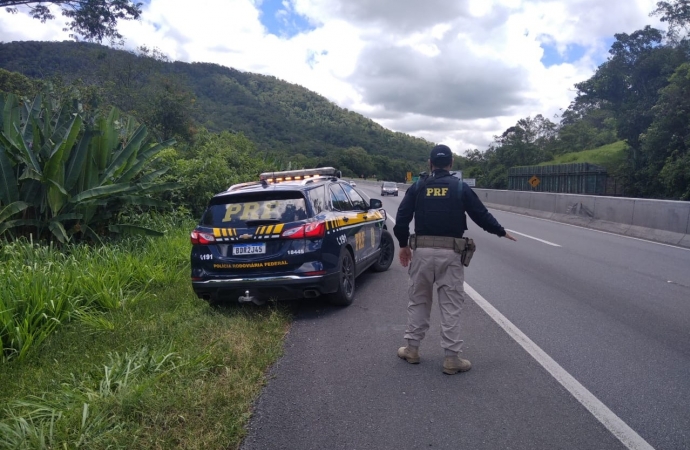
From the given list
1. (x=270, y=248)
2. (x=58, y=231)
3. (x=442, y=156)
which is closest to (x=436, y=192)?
(x=442, y=156)

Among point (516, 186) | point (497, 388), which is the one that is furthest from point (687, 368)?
point (516, 186)

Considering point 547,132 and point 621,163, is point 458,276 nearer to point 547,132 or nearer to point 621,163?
point 621,163

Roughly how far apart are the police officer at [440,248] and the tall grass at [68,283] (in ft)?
10.7

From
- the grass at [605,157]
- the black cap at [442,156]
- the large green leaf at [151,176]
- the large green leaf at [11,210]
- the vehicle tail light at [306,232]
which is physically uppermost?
the grass at [605,157]

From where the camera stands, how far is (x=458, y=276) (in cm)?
501

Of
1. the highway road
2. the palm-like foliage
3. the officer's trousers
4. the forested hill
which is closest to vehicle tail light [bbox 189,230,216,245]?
the highway road

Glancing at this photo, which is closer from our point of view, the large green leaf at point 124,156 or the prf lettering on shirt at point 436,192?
the prf lettering on shirt at point 436,192

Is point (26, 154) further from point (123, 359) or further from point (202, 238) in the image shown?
point (123, 359)

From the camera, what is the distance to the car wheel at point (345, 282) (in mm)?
7004

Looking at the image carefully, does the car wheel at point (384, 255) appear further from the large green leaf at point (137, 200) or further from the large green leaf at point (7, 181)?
the large green leaf at point (7, 181)

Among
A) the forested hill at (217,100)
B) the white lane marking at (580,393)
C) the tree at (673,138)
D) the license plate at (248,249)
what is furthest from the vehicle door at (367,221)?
the tree at (673,138)

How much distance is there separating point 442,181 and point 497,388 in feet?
5.94

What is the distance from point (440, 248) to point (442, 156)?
83cm

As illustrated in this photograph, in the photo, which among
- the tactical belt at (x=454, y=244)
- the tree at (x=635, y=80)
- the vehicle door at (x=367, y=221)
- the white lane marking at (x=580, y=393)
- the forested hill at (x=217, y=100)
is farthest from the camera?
the tree at (x=635, y=80)
